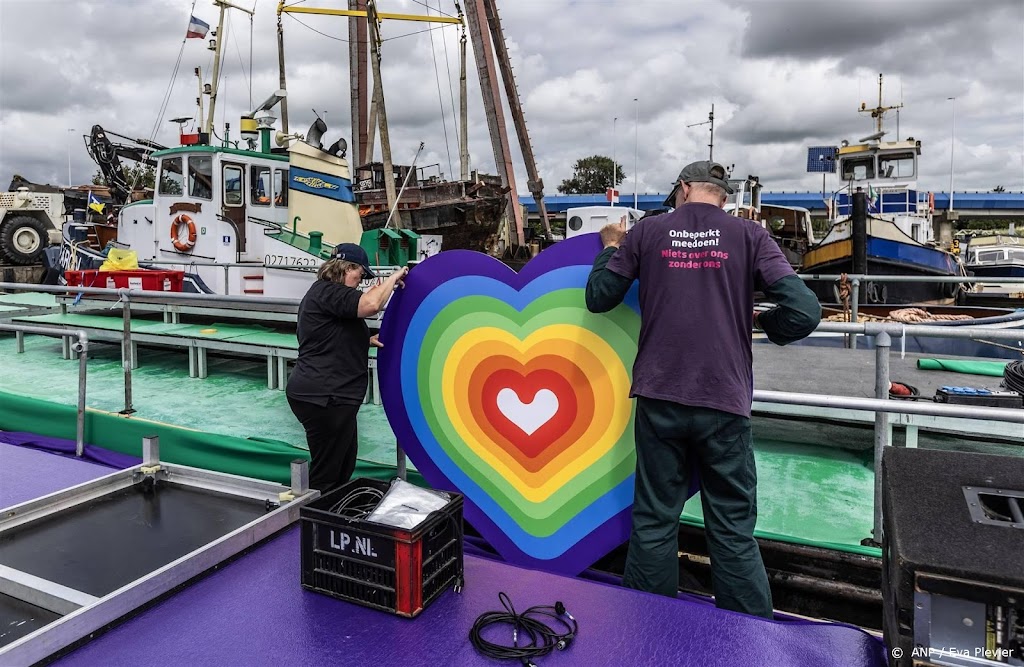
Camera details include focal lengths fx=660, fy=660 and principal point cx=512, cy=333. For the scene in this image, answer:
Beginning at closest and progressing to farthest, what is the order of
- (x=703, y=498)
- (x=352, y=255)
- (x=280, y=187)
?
(x=703, y=498)
(x=352, y=255)
(x=280, y=187)

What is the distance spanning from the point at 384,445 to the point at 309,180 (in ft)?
22.0

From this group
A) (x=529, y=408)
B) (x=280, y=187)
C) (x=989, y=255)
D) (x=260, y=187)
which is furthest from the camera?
(x=989, y=255)

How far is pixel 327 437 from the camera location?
3.14 meters

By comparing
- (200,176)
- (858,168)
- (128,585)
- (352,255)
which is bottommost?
(128,585)

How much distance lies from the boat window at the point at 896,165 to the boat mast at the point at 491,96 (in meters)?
10.2

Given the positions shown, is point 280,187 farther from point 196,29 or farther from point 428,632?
point 428,632

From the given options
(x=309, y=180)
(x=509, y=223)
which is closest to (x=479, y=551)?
(x=309, y=180)

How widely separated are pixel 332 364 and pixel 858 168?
19.2 metres

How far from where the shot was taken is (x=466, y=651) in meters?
1.94

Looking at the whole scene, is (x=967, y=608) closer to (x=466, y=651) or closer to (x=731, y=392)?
(x=731, y=392)

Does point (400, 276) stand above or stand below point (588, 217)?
below

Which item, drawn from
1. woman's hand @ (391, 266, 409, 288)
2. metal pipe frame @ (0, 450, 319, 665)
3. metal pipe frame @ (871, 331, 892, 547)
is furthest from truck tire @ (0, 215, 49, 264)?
metal pipe frame @ (871, 331, 892, 547)

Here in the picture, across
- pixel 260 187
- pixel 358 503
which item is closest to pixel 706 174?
pixel 358 503

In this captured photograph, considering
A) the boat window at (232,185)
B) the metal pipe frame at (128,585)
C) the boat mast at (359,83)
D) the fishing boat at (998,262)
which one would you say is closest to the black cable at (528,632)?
the metal pipe frame at (128,585)
